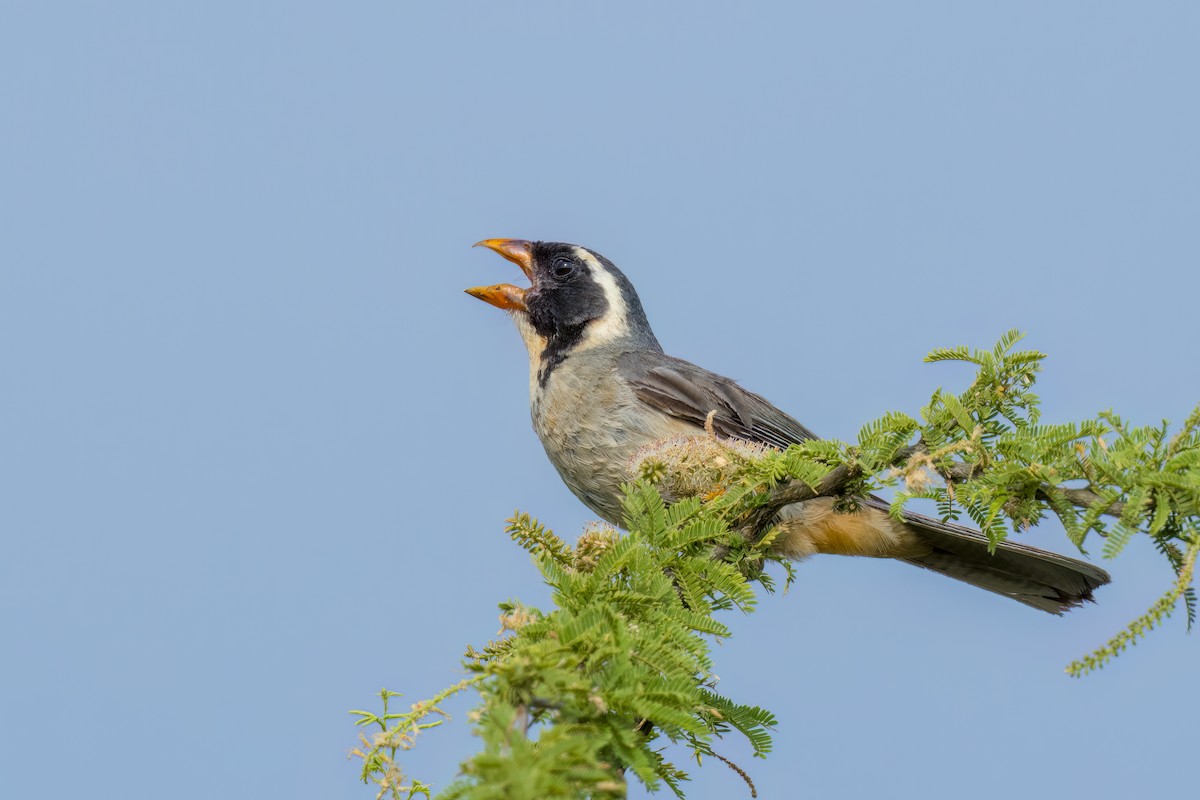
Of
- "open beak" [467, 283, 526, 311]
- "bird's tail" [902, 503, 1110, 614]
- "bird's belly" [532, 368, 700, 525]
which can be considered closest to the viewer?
"bird's tail" [902, 503, 1110, 614]

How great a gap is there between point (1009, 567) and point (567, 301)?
8.32 ft

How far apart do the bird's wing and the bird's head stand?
1.07ft

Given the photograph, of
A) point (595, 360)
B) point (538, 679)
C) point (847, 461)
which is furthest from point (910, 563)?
point (538, 679)

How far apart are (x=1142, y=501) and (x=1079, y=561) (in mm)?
1747

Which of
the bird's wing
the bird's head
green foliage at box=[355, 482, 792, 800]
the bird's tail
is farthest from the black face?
green foliage at box=[355, 482, 792, 800]

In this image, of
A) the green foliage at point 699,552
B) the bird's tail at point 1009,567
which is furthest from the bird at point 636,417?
the green foliage at point 699,552

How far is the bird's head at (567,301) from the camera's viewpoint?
5984 mm

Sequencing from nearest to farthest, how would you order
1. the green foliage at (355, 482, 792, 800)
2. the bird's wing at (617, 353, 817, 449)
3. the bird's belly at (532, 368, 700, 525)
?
the green foliage at (355, 482, 792, 800), the bird's belly at (532, 368, 700, 525), the bird's wing at (617, 353, 817, 449)

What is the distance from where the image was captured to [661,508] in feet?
10.1

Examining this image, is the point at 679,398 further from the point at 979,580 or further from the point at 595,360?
the point at 979,580

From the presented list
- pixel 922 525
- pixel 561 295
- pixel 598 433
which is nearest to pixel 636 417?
pixel 598 433

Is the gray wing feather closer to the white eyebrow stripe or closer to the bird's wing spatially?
the bird's wing

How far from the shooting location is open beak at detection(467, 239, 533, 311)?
6082 mm

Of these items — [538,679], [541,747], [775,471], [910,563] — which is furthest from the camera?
[910,563]
